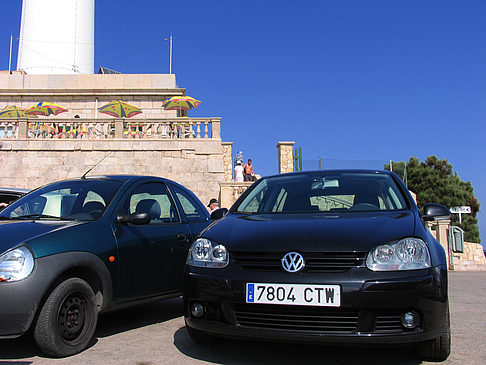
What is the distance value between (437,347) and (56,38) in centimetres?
3941

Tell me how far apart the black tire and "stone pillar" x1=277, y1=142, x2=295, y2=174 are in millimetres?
19619

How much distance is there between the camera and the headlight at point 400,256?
3.04 metres

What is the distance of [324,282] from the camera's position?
9.82 ft

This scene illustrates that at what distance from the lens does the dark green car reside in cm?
336

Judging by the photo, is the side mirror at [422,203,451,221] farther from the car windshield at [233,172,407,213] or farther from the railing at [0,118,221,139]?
the railing at [0,118,221,139]

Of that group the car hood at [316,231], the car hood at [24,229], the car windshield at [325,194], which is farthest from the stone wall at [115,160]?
the car hood at [316,231]

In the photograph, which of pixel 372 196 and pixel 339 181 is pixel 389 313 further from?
pixel 339 181

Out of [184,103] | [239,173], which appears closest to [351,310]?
[239,173]

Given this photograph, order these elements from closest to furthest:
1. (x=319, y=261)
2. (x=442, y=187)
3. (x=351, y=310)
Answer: (x=351, y=310)
(x=319, y=261)
(x=442, y=187)

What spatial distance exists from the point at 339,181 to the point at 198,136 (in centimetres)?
1774

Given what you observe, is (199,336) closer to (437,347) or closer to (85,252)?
(85,252)

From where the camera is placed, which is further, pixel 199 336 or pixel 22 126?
pixel 22 126

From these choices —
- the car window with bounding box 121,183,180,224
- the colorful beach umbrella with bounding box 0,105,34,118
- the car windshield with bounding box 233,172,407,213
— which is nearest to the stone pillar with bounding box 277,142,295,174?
the colorful beach umbrella with bounding box 0,105,34,118

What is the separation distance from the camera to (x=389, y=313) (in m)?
2.97
